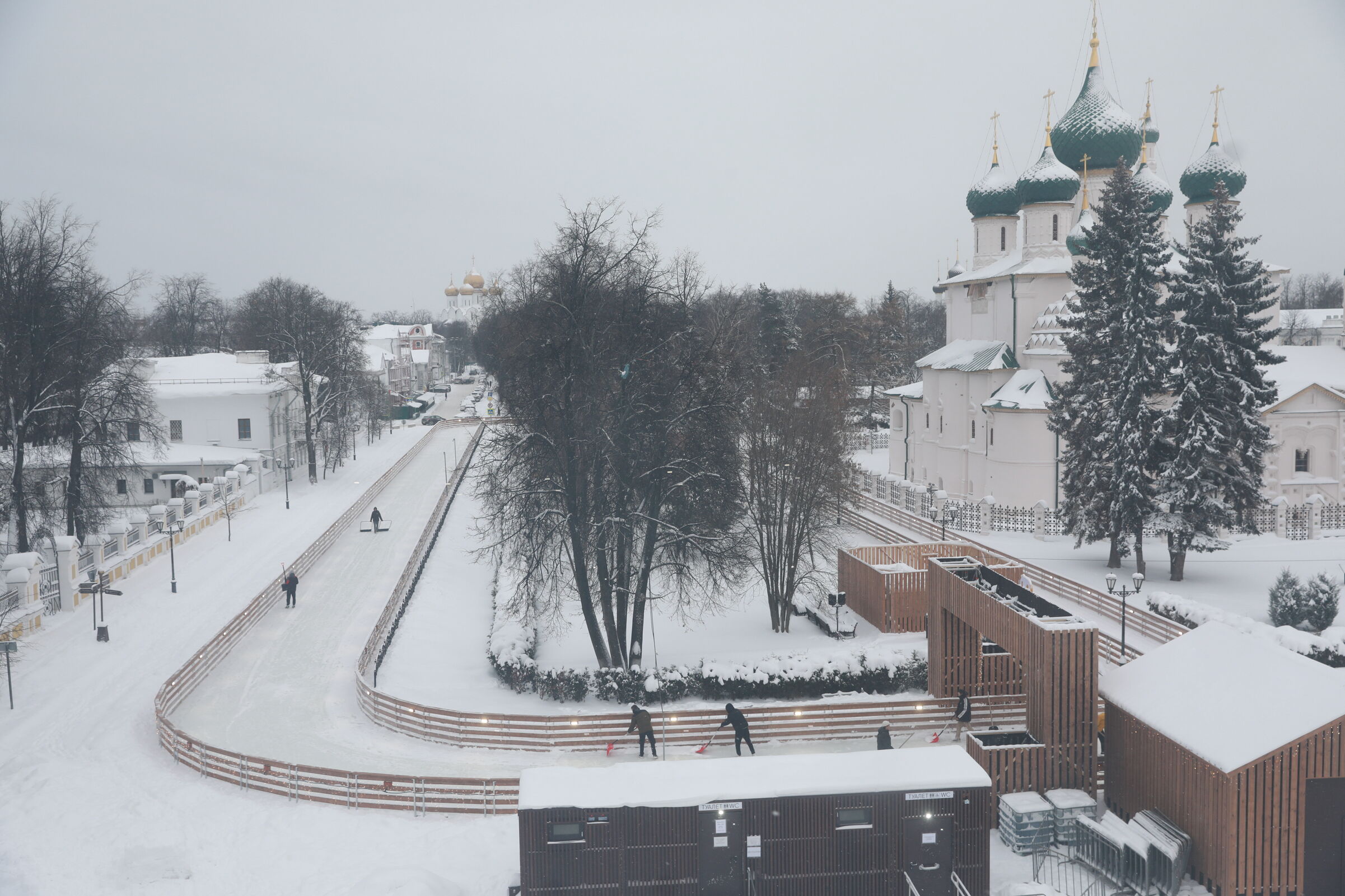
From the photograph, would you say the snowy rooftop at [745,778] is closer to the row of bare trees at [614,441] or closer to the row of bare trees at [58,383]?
the row of bare trees at [614,441]

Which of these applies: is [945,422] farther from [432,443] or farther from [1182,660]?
[432,443]

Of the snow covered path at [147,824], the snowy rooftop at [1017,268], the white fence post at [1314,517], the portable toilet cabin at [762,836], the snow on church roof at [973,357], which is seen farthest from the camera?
the snow on church roof at [973,357]

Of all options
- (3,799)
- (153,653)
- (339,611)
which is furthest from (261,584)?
(3,799)

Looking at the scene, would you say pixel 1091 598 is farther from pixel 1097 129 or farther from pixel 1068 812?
pixel 1097 129

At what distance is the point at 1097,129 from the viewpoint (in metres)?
38.8

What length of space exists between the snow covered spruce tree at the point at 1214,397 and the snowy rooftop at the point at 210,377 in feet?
133

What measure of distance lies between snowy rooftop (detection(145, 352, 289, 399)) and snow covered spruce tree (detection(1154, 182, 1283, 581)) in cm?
4054

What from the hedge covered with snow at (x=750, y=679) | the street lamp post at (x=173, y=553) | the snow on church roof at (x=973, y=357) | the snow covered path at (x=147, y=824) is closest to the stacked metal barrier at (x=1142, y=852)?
the hedge covered with snow at (x=750, y=679)

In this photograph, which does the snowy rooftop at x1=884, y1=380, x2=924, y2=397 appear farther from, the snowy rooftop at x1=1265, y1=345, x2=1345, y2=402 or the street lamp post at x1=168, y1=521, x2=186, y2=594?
the street lamp post at x1=168, y1=521, x2=186, y2=594

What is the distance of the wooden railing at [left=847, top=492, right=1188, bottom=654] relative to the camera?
22.3 meters

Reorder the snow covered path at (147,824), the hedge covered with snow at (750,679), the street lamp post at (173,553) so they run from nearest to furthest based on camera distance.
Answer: the snow covered path at (147,824) → the hedge covered with snow at (750,679) → the street lamp post at (173,553)

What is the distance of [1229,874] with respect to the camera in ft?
40.8

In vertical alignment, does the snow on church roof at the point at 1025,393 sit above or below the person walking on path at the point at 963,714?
above

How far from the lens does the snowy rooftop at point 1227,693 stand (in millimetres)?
12484
